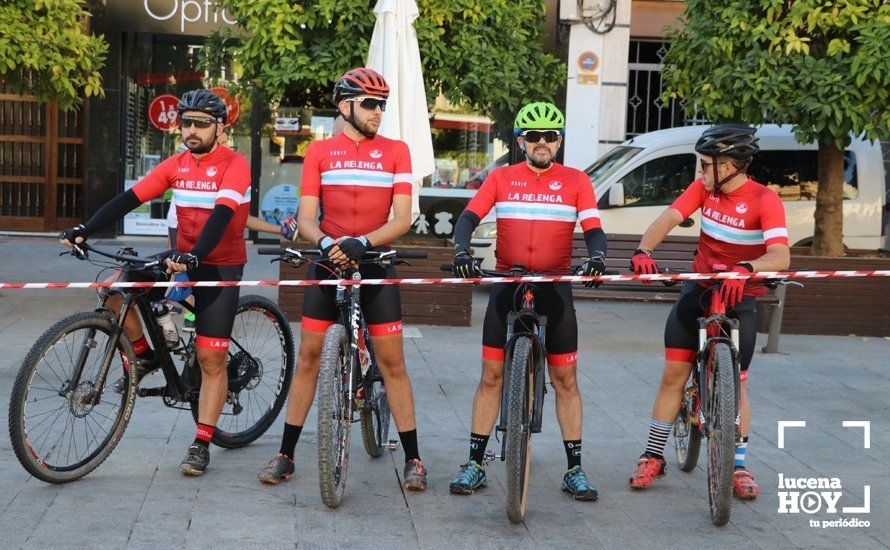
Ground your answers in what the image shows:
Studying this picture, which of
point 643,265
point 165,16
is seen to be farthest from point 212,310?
point 165,16

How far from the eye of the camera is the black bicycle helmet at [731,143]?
5.75 metres

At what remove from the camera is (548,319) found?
580cm

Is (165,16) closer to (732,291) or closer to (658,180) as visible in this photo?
(658,180)

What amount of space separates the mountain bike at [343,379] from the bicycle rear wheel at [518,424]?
0.67 metres

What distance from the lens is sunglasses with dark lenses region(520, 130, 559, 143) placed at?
5730mm

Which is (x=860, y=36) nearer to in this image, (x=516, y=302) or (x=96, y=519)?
(x=516, y=302)

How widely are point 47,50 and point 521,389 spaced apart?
23.6ft

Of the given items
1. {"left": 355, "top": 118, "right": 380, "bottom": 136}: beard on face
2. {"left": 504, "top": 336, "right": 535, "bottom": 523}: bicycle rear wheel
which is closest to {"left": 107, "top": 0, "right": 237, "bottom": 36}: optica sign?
{"left": 355, "top": 118, "right": 380, "bottom": 136}: beard on face

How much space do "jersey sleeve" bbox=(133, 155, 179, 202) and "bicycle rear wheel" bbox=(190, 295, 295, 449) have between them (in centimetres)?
75

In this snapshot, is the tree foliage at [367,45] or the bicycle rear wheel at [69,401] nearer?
the bicycle rear wheel at [69,401]

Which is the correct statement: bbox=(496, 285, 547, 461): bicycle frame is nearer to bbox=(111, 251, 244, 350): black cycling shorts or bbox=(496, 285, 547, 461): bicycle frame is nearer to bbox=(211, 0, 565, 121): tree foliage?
bbox=(111, 251, 244, 350): black cycling shorts

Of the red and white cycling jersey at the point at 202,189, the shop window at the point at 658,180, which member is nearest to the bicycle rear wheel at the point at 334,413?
the red and white cycling jersey at the point at 202,189

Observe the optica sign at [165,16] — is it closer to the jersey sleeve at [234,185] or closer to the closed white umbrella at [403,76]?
the closed white umbrella at [403,76]

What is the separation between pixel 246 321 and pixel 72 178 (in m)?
12.3
